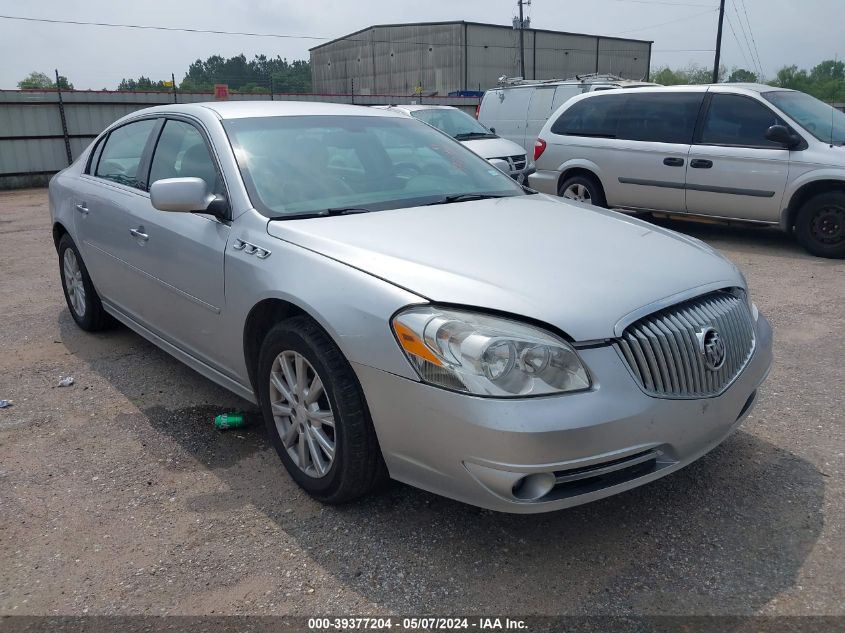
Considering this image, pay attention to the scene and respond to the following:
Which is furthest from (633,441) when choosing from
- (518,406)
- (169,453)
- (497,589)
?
(169,453)

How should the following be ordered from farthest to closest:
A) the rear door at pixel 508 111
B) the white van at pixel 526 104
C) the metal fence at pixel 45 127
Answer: the metal fence at pixel 45 127, the rear door at pixel 508 111, the white van at pixel 526 104

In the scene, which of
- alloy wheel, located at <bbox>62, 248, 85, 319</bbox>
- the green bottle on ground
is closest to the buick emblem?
the green bottle on ground

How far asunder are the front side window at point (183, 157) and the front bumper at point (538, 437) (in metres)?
1.58

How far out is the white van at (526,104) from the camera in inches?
548

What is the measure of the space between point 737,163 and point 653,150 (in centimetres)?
102

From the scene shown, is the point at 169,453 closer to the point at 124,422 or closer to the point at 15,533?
the point at 124,422

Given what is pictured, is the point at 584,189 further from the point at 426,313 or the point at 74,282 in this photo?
the point at 426,313

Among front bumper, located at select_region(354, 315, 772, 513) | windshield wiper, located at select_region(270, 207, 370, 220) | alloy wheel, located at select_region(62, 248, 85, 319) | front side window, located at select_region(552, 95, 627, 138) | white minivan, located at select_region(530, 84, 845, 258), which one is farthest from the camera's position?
front side window, located at select_region(552, 95, 627, 138)

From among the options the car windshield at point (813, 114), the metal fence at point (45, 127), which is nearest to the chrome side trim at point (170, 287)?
the car windshield at point (813, 114)

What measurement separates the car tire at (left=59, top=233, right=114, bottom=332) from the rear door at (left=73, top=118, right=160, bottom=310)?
0.75ft

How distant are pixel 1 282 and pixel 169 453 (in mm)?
4986

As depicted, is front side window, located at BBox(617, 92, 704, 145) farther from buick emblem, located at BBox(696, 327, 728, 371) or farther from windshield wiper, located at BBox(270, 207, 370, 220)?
buick emblem, located at BBox(696, 327, 728, 371)

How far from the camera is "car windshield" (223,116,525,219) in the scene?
134 inches

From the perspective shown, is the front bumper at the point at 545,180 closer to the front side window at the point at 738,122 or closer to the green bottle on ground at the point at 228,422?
the front side window at the point at 738,122
